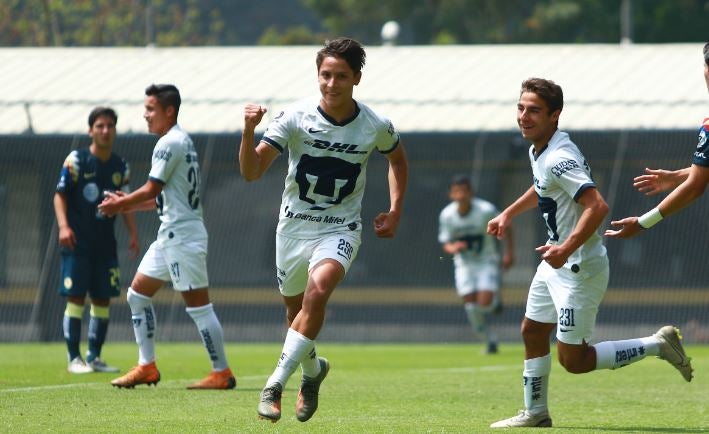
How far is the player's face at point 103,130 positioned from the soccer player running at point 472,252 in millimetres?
6241

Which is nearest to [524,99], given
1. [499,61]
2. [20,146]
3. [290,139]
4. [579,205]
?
[579,205]

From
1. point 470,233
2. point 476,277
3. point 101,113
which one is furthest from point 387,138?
point 476,277

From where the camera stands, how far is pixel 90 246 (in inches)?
527

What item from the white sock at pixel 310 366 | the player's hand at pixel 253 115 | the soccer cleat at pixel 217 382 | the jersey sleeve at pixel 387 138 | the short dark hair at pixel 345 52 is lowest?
the soccer cleat at pixel 217 382

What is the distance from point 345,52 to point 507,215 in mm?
1377

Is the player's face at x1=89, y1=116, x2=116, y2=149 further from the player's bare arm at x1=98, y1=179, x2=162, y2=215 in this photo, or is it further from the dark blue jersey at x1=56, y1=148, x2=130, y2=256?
the player's bare arm at x1=98, y1=179, x2=162, y2=215

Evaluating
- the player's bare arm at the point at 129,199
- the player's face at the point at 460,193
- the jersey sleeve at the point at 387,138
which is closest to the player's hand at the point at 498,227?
the jersey sleeve at the point at 387,138

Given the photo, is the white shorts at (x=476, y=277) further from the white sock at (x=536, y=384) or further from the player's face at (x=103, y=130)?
the white sock at (x=536, y=384)

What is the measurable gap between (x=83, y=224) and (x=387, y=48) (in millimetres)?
15627

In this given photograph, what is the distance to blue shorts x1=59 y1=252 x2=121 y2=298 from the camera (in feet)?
43.4

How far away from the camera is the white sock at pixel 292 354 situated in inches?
320

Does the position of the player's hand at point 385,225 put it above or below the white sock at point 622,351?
above

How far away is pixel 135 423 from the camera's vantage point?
336 inches

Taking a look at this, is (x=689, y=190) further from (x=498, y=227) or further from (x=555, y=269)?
(x=498, y=227)
